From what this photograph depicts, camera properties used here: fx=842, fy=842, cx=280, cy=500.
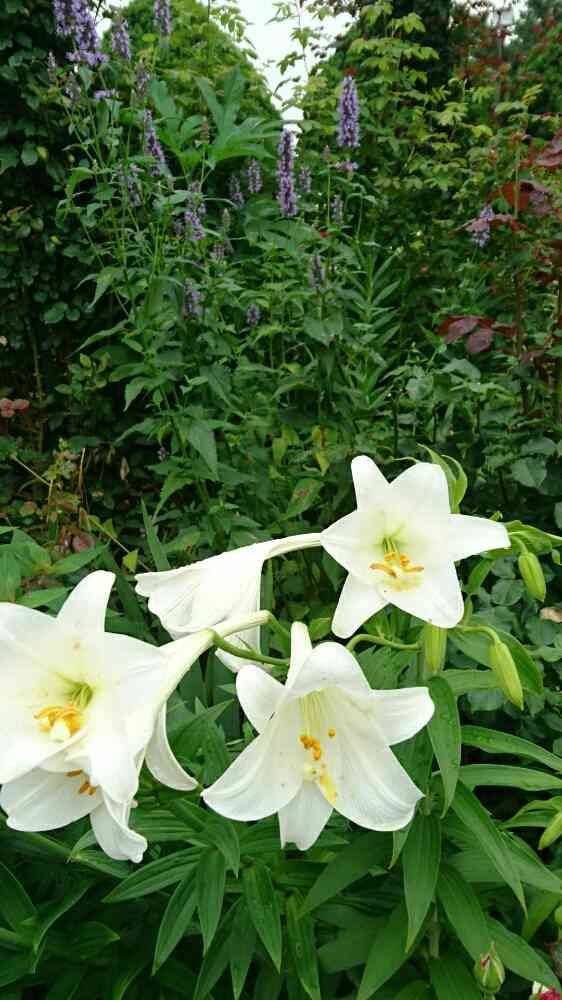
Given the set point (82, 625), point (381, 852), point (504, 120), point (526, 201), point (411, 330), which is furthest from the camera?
point (504, 120)

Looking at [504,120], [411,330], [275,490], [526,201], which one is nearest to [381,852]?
[275,490]

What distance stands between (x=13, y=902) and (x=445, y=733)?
60cm

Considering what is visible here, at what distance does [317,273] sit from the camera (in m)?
2.51

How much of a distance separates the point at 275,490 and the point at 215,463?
399mm

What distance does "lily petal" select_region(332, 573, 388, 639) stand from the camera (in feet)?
2.74

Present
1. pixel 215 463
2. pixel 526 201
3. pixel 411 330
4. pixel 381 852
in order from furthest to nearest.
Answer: pixel 411 330 → pixel 526 201 → pixel 215 463 → pixel 381 852

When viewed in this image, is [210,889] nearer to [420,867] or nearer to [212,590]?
[420,867]

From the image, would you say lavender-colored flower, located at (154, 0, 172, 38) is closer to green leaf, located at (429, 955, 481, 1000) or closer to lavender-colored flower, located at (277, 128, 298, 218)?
lavender-colored flower, located at (277, 128, 298, 218)

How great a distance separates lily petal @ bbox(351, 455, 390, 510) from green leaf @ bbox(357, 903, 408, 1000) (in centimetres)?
51

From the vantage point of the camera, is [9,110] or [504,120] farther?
[504,120]

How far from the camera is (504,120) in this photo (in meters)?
5.68

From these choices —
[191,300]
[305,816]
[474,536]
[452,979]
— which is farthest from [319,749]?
[191,300]

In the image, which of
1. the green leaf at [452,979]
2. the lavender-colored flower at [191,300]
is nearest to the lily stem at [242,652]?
the green leaf at [452,979]

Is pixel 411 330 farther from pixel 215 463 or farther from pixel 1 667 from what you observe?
pixel 1 667
